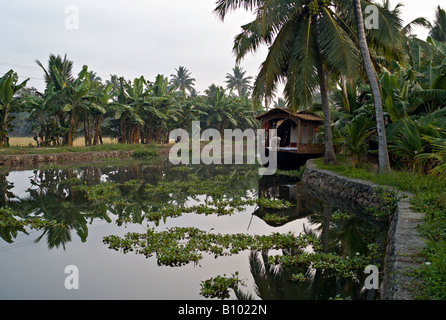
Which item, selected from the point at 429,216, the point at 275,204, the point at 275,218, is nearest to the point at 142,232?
the point at 275,218

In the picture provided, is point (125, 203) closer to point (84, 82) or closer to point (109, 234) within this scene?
point (109, 234)

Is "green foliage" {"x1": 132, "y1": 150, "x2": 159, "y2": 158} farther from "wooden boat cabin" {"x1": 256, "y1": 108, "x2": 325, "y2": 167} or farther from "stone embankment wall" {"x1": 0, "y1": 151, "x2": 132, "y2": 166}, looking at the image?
"wooden boat cabin" {"x1": 256, "y1": 108, "x2": 325, "y2": 167}

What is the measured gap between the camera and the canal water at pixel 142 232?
4.36 metres

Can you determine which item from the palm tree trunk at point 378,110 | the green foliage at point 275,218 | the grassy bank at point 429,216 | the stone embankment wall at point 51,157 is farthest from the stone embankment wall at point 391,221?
the stone embankment wall at point 51,157

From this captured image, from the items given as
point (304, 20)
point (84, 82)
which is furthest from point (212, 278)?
point (84, 82)

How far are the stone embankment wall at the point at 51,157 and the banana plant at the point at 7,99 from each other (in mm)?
2701

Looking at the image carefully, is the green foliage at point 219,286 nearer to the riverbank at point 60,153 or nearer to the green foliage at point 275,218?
the green foliage at point 275,218

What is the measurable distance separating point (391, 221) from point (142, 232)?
200 inches

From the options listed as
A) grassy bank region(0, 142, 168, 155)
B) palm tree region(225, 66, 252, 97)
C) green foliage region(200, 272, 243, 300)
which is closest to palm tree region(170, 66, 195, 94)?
palm tree region(225, 66, 252, 97)

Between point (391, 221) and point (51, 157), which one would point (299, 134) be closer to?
point (391, 221)

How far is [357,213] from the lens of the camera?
8.45 metres

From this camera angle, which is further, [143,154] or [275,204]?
[143,154]

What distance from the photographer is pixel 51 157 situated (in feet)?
69.3

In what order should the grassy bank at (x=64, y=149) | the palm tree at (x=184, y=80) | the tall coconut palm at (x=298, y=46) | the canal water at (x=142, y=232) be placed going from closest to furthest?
1. the canal water at (x=142, y=232)
2. the tall coconut palm at (x=298, y=46)
3. the grassy bank at (x=64, y=149)
4. the palm tree at (x=184, y=80)
